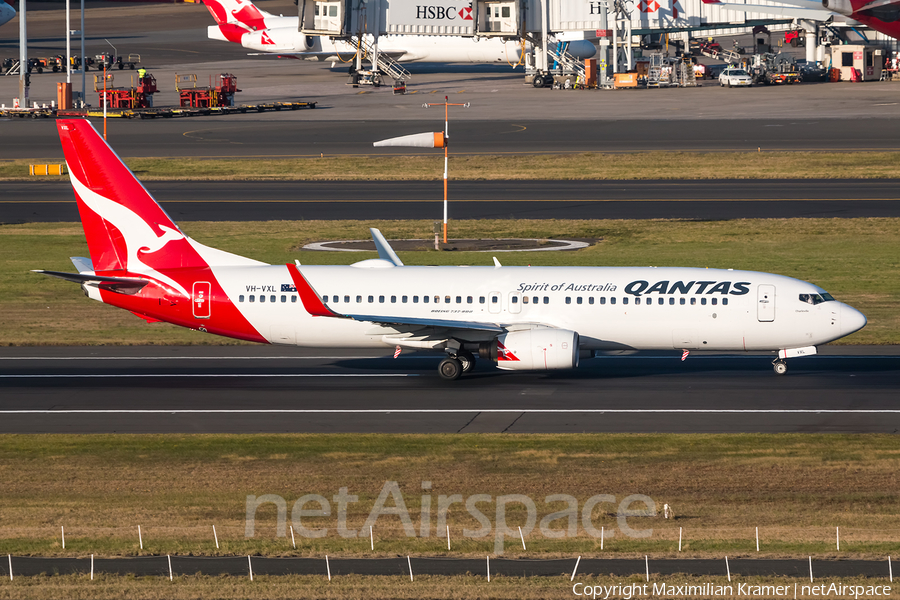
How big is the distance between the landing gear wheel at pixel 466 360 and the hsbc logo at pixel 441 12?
3966 inches

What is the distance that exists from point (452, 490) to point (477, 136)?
244ft

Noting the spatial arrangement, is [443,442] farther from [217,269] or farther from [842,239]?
[842,239]

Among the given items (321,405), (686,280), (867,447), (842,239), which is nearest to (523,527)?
(867,447)

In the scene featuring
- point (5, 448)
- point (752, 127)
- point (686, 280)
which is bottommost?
point (5, 448)

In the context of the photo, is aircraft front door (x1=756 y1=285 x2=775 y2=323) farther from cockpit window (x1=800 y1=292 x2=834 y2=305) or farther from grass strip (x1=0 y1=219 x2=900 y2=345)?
grass strip (x1=0 y1=219 x2=900 y2=345)

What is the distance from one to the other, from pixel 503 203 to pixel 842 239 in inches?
832

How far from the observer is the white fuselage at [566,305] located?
3672cm

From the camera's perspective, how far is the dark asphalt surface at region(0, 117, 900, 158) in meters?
90.4

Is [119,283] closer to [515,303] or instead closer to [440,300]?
[440,300]

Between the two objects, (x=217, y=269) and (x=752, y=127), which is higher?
(x=752, y=127)

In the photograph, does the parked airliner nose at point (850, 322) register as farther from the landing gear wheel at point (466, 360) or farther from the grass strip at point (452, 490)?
the landing gear wheel at point (466, 360)

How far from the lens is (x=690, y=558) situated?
20734 millimetres

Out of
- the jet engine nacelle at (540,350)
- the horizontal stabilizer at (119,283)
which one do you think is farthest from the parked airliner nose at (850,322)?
the horizontal stabilizer at (119,283)

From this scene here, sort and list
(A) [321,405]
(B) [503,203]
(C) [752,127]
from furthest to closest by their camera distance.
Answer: (C) [752,127]
(B) [503,203]
(A) [321,405]
